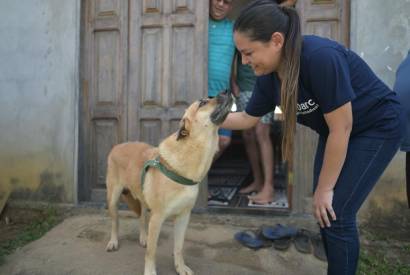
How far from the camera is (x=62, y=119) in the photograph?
4.57 metres

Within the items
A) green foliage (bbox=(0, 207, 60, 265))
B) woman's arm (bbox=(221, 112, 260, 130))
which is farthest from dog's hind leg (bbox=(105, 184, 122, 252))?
woman's arm (bbox=(221, 112, 260, 130))

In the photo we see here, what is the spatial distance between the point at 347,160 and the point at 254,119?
743 millimetres

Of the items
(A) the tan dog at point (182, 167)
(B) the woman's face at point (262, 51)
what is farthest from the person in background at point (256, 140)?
(B) the woman's face at point (262, 51)

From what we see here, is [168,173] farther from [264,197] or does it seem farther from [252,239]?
[264,197]

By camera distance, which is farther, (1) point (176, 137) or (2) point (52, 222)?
(2) point (52, 222)

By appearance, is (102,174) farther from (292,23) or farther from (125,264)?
(292,23)

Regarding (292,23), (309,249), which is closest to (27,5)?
(292,23)

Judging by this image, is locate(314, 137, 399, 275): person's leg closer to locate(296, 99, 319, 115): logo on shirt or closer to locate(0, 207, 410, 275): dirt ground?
locate(296, 99, 319, 115): logo on shirt

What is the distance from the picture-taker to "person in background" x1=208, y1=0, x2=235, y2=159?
443 cm

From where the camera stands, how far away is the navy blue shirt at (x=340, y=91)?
5.77 feet

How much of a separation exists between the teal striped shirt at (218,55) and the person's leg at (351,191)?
265 centimetres

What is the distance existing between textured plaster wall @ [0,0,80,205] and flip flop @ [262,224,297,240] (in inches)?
94.6

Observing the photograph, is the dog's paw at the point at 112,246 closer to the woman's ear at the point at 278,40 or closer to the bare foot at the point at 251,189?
the bare foot at the point at 251,189

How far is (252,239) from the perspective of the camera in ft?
11.7
